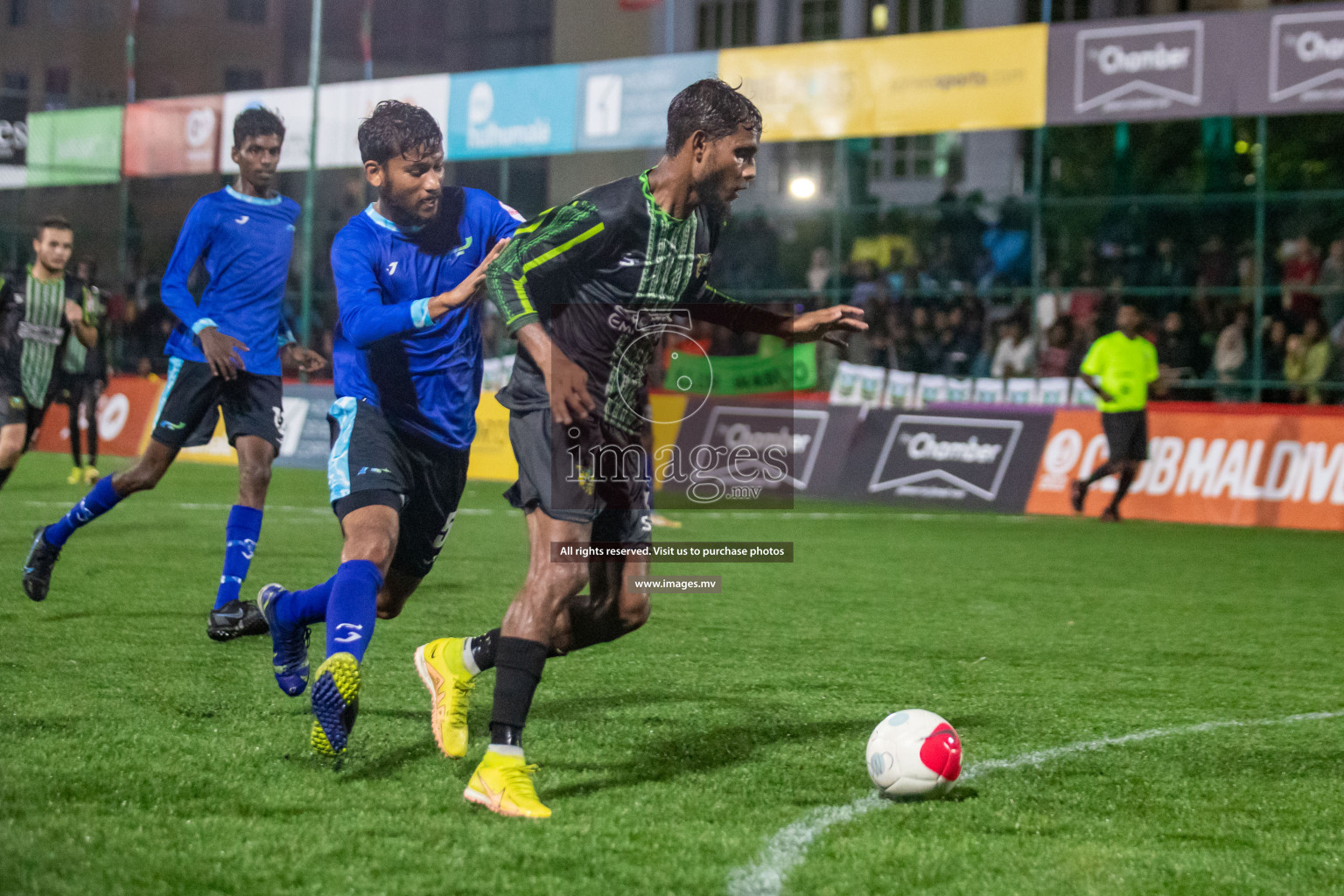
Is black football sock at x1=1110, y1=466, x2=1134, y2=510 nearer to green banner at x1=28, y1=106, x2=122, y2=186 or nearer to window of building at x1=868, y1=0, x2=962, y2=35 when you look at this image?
green banner at x1=28, y1=106, x2=122, y2=186

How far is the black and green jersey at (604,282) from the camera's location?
4.27m

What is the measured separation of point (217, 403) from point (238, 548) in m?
0.76

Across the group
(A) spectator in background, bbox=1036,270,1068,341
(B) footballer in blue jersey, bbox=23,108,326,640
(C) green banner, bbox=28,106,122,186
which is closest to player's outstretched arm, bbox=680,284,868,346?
(B) footballer in blue jersey, bbox=23,108,326,640

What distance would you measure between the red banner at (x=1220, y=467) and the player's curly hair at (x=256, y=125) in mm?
10289

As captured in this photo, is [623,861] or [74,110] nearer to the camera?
[623,861]

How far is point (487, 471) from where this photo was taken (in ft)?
60.5

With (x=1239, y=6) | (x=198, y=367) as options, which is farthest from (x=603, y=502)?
→ (x=1239, y=6)

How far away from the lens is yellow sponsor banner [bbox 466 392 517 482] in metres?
18.1

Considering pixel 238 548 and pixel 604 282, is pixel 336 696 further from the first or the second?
pixel 238 548

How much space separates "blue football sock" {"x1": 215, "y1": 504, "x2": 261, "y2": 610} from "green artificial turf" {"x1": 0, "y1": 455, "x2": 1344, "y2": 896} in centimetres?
24

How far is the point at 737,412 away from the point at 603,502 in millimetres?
12139

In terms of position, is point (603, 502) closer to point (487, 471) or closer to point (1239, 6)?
point (487, 471)

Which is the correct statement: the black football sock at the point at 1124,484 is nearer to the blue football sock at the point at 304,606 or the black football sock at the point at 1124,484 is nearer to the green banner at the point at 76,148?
the blue football sock at the point at 304,606

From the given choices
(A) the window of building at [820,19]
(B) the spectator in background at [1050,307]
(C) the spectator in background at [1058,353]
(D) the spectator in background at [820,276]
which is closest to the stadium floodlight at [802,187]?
(D) the spectator in background at [820,276]
